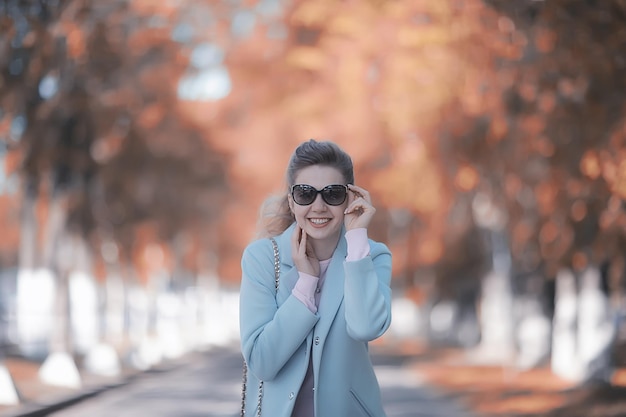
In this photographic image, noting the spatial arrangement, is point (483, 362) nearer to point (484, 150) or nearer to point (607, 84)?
point (484, 150)

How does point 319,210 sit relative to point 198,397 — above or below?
above

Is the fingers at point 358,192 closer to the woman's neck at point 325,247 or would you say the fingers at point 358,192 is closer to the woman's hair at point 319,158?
the woman's hair at point 319,158

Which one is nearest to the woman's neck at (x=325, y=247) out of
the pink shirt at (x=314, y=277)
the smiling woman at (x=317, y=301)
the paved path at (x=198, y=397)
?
the smiling woman at (x=317, y=301)

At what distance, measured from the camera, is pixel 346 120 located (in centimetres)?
2714

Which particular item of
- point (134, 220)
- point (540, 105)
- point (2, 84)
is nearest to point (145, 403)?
point (2, 84)

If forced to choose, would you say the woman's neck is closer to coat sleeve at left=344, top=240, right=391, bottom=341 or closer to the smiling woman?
the smiling woman

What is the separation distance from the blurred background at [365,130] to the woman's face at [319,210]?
0.31 metres

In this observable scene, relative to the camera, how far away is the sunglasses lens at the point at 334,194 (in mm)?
4113

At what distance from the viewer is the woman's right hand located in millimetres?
4105

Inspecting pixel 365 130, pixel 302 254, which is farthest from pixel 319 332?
→ pixel 365 130

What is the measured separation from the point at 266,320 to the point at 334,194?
19.0 inches

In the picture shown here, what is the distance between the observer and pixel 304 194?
13.6 ft

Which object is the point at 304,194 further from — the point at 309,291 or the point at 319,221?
Result: the point at 309,291

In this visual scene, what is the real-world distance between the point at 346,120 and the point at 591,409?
10661mm
